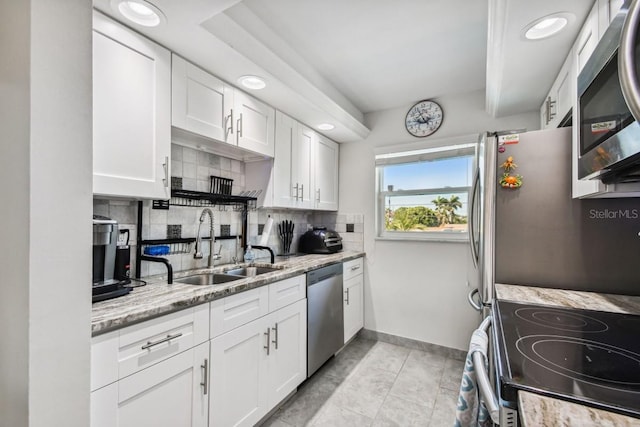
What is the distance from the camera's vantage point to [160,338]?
117 centimetres

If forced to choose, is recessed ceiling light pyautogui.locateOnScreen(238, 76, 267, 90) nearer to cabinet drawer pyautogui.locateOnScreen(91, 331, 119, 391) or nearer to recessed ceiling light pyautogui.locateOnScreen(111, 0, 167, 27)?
recessed ceiling light pyautogui.locateOnScreen(111, 0, 167, 27)

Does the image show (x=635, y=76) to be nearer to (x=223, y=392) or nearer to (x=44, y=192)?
(x=44, y=192)

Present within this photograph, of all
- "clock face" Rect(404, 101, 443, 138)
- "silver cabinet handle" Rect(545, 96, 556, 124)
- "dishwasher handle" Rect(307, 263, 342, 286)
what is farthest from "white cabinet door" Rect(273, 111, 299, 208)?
"silver cabinet handle" Rect(545, 96, 556, 124)

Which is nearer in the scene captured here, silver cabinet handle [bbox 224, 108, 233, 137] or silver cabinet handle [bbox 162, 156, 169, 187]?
silver cabinet handle [bbox 162, 156, 169, 187]

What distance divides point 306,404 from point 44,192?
1.91 metres

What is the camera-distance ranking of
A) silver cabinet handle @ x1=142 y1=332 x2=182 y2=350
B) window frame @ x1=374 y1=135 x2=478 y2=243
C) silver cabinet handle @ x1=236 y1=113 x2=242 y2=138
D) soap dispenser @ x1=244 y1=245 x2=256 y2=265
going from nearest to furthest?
silver cabinet handle @ x1=142 y1=332 x2=182 y2=350
silver cabinet handle @ x1=236 y1=113 x2=242 y2=138
soap dispenser @ x1=244 y1=245 x2=256 y2=265
window frame @ x1=374 y1=135 x2=478 y2=243

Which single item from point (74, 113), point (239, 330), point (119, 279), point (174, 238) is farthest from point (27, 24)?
point (239, 330)

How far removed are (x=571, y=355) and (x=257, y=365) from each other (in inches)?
57.2

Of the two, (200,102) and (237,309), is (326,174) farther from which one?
(237,309)

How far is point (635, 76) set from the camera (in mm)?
385

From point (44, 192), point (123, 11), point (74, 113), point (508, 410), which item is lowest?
point (508, 410)

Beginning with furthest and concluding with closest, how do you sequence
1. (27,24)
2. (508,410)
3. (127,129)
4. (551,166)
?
(551,166), (127,129), (27,24), (508,410)

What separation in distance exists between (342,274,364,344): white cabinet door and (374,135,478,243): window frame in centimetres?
53

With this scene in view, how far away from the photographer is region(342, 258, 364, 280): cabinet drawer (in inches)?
108
